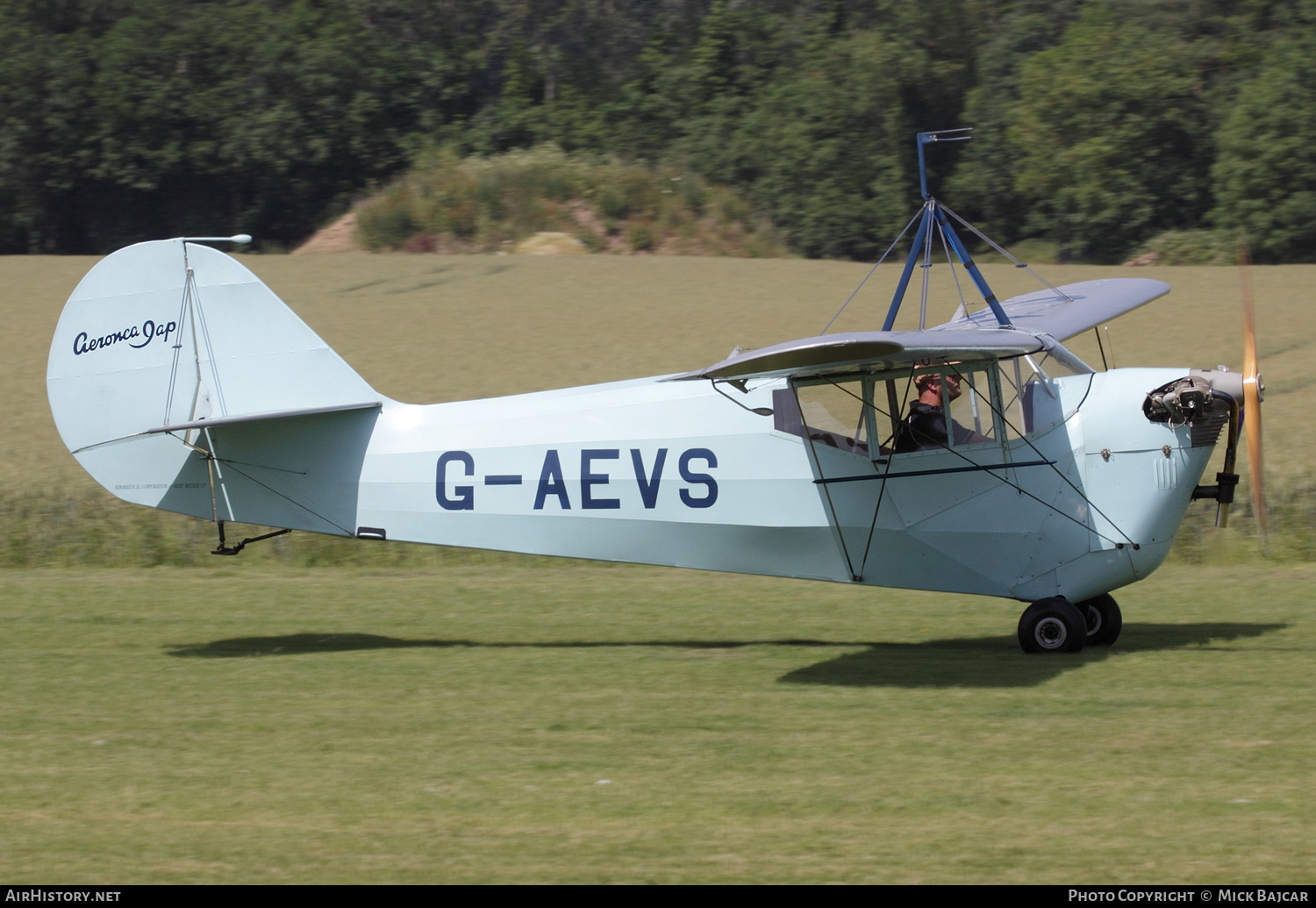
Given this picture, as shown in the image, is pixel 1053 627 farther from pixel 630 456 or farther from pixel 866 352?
pixel 630 456

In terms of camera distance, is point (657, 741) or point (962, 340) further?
point (962, 340)

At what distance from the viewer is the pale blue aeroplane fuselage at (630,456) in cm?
909

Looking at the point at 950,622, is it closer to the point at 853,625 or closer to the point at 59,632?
the point at 853,625

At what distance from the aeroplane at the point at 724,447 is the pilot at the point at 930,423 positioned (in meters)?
0.02

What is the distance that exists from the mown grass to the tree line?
128 ft

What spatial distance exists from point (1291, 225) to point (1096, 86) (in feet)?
28.8

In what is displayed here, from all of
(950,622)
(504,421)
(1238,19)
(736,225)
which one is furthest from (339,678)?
(1238,19)

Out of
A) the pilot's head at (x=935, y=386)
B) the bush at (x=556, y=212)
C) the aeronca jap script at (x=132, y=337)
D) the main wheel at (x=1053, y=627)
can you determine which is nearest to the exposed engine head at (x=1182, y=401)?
the pilot's head at (x=935, y=386)

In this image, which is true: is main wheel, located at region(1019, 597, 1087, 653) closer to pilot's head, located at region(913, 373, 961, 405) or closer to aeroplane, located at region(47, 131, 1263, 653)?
aeroplane, located at region(47, 131, 1263, 653)

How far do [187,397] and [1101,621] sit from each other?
6543 millimetres

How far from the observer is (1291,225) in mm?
43531

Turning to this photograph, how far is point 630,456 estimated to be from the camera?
31.8 feet

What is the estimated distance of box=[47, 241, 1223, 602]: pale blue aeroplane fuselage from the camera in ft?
29.8

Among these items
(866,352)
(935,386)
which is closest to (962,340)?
(866,352)
